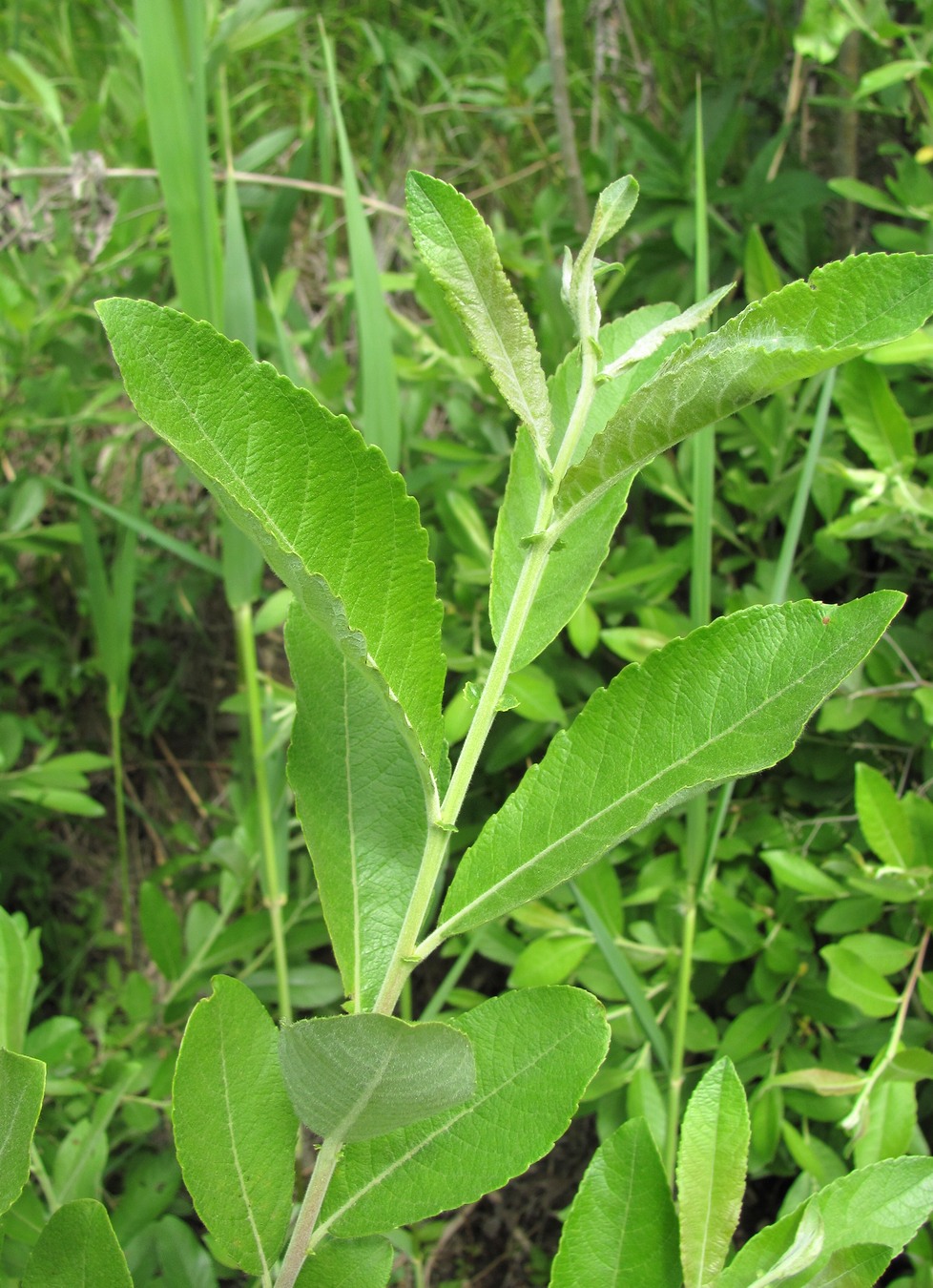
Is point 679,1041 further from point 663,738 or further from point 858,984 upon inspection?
point 663,738

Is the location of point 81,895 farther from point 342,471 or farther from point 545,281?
point 342,471

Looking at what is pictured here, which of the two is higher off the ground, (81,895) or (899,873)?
(899,873)

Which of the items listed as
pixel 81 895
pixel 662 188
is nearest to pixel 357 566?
pixel 662 188

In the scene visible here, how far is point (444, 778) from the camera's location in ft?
1.58

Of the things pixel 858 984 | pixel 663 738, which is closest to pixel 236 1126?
pixel 663 738

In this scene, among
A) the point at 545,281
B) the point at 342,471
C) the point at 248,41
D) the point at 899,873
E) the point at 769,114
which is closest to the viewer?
the point at 342,471

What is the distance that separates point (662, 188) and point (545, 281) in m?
0.23

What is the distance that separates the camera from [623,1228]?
0.54 metres

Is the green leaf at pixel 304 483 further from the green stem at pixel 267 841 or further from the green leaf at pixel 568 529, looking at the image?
the green stem at pixel 267 841

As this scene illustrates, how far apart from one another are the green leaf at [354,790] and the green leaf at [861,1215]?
24 cm

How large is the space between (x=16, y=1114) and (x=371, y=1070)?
0.55 feet

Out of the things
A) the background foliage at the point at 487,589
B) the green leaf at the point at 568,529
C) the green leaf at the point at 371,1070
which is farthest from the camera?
the background foliage at the point at 487,589

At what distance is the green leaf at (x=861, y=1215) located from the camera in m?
0.52

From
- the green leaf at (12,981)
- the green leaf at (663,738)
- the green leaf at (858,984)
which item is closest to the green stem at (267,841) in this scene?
the green leaf at (12,981)
